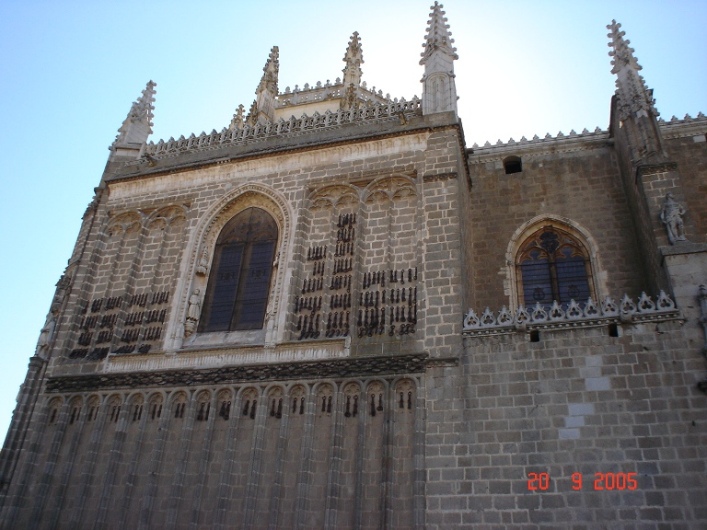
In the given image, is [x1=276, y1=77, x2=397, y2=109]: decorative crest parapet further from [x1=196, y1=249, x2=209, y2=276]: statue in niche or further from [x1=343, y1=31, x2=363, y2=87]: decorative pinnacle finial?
[x1=196, y1=249, x2=209, y2=276]: statue in niche

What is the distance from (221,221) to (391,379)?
Result: 21.5 ft

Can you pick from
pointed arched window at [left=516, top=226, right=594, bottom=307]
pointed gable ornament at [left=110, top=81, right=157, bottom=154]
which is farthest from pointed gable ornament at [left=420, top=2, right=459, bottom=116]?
pointed gable ornament at [left=110, top=81, right=157, bottom=154]

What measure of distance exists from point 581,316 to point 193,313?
8.44 meters

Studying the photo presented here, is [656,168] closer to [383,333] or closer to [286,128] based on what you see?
[383,333]

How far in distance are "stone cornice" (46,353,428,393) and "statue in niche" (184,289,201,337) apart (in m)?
1.22

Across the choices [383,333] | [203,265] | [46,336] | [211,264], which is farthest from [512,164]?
[46,336]

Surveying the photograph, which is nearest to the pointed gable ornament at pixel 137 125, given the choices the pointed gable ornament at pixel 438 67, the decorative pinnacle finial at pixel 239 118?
the decorative pinnacle finial at pixel 239 118

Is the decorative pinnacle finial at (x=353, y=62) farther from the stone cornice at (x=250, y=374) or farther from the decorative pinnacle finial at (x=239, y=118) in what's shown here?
the stone cornice at (x=250, y=374)

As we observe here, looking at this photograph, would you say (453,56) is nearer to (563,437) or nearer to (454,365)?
(454,365)

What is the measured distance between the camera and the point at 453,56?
1675 cm

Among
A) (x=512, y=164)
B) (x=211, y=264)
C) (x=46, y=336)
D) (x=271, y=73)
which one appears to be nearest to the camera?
(x=46, y=336)

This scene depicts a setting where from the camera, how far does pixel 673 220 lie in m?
12.5

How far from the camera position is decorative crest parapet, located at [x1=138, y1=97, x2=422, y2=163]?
1625cm

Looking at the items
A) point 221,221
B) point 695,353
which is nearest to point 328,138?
point 221,221
